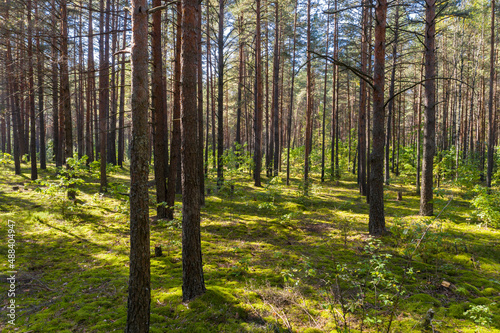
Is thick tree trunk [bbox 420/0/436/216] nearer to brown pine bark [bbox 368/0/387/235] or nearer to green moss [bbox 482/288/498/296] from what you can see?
brown pine bark [bbox 368/0/387/235]

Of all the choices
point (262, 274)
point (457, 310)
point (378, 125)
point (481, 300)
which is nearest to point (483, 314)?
point (457, 310)

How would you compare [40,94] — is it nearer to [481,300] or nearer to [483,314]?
[483,314]

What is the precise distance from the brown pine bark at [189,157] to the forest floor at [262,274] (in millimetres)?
506

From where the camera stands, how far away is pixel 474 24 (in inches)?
898

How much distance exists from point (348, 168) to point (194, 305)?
29.5 meters

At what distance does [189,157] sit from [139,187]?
1.09 metres

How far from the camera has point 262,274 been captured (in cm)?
561

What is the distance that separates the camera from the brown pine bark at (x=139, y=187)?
3.42 meters

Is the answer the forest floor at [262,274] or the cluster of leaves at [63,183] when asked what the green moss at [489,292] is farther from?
the cluster of leaves at [63,183]

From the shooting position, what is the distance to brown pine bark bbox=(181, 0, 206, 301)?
13.9ft

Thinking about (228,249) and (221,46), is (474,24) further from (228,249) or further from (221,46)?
(228,249)

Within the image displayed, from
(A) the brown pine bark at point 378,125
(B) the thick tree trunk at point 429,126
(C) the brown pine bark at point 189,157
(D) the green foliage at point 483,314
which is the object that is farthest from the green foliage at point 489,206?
(C) the brown pine bark at point 189,157

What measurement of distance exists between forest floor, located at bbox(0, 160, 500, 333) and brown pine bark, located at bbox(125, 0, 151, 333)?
0.54 m

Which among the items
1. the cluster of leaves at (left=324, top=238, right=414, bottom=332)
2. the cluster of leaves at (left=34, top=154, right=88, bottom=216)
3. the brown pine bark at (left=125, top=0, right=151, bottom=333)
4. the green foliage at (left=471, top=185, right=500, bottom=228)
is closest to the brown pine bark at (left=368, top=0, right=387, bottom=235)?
the cluster of leaves at (left=324, top=238, right=414, bottom=332)
